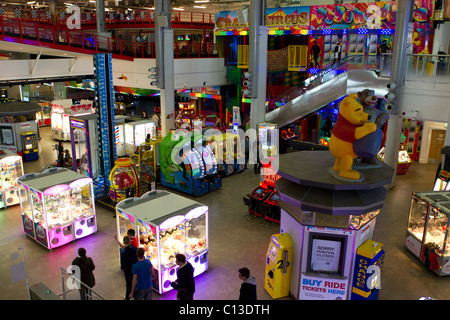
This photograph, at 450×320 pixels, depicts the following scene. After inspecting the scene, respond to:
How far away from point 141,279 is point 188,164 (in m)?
6.99

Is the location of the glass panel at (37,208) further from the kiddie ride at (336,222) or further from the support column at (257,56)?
the support column at (257,56)

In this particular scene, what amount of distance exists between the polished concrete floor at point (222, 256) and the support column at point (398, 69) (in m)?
1.71

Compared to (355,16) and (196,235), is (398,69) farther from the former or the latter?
(196,235)

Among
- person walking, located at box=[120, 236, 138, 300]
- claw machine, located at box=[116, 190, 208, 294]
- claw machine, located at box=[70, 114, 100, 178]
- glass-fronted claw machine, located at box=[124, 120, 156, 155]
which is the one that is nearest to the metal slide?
glass-fronted claw machine, located at box=[124, 120, 156, 155]

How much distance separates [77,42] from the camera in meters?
19.5

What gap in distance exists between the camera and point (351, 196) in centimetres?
724

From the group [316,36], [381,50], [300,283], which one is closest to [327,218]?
[300,283]

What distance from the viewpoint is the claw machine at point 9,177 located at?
12.7m

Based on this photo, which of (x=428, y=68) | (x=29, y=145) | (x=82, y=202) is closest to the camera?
(x=82, y=202)

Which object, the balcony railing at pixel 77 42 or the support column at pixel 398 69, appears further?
the balcony railing at pixel 77 42

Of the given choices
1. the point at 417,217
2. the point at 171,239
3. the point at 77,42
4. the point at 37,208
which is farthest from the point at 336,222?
the point at 77,42

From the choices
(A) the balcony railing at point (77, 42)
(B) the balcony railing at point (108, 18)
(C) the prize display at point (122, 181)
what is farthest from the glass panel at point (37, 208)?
(B) the balcony railing at point (108, 18)

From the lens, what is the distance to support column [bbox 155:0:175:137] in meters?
17.5

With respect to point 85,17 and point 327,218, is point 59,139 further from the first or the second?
point 327,218
